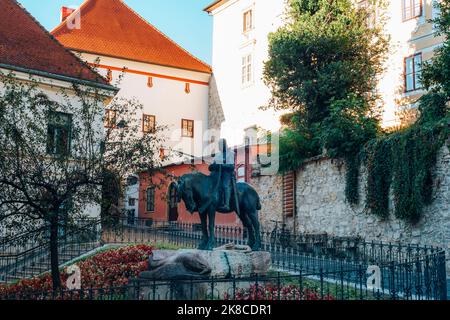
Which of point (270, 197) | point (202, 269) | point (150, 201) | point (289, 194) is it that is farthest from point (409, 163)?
point (150, 201)

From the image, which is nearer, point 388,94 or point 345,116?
point 345,116

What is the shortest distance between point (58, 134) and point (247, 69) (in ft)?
75.4

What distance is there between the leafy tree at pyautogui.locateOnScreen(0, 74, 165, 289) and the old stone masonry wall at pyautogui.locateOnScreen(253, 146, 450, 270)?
336 inches

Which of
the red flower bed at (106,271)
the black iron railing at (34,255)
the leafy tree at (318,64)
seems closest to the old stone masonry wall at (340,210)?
the leafy tree at (318,64)

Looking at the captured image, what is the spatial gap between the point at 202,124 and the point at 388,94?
16.8 meters

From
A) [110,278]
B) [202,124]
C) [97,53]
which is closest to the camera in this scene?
[110,278]

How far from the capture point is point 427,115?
1805 centimetres

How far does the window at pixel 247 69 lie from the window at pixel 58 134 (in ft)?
72.2

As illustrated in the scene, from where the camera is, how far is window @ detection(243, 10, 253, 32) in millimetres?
34438

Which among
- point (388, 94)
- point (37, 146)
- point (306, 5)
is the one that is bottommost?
point (37, 146)

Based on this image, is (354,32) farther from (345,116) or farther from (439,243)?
(439,243)

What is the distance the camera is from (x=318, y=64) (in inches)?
971

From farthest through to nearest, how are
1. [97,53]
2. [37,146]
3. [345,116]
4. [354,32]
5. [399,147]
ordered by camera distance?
[97,53]
[354,32]
[345,116]
[399,147]
[37,146]
